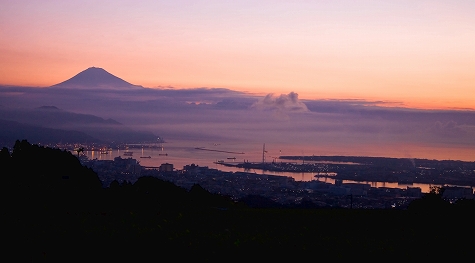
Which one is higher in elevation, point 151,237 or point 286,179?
point 151,237

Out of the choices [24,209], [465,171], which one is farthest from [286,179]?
[24,209]

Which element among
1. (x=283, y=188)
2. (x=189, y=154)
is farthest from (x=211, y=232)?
(x=189, y=154)

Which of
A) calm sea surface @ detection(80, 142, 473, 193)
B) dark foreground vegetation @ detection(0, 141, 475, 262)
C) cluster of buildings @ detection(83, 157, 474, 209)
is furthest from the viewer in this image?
calm sea surface @ detection(80, 142, 473, 193)

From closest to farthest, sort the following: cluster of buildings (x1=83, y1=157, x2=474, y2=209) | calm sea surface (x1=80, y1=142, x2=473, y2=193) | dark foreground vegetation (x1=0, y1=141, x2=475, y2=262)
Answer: dark foreground vegetation (x1=0, y1=141, x2=475, y2=262) → cluster of buildings (x1=83, y1=157, x2=474, y2=209) → calm sea surface (x1=80, y1=142, x2=473, y2=193)

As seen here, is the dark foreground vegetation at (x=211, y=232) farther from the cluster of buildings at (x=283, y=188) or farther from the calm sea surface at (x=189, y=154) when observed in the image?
the calm sea surface at (x=189, y=154)

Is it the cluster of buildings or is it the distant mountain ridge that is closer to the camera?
the cluster of buildings

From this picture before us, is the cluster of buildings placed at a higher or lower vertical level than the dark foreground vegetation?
lower

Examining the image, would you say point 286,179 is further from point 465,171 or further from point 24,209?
point 24,209

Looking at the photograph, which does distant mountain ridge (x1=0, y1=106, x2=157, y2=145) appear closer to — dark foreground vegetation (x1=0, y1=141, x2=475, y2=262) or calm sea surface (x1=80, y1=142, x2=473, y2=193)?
calm sea surface (x1=80, y1=142, x2=473, y2=193)

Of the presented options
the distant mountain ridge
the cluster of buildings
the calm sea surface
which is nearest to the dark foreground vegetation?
the cluster of buildings
